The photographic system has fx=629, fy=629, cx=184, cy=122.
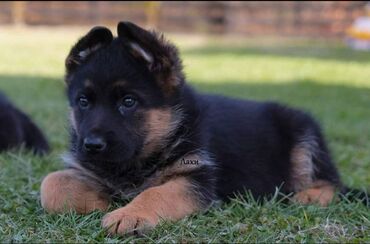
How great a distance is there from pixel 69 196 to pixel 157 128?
71cm

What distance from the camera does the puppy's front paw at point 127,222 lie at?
3.47m

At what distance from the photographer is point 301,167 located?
500cm

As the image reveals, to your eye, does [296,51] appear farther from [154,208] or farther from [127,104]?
[154,208]

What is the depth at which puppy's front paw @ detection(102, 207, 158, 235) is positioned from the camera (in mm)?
3471

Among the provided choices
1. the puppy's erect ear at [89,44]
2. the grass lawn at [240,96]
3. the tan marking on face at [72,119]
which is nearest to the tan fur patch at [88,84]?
the puppy's erect ear at [89,44]

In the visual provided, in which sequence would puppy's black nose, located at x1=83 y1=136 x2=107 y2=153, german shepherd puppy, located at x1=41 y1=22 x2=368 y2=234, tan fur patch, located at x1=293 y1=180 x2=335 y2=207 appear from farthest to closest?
tan fur patch, located at x1=293 y1=180 x2=335 y2=207 < german shepherd puppy, located at x1=41 y1=22 x2=368 y2=234 < puppy's black nose, located at x1=83 y1=136 x2=107 y2=153

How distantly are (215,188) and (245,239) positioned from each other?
83cm

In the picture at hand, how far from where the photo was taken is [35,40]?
24.0 metres

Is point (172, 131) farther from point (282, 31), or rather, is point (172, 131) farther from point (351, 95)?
point (282, 31)

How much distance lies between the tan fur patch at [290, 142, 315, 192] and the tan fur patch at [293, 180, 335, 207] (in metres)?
0.08

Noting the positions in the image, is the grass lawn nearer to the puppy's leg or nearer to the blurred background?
the puppy's leg

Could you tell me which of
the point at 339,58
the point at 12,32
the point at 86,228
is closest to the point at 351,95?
the point at 339,58

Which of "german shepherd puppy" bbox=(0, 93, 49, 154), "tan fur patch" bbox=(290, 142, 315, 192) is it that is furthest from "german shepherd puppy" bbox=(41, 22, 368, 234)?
"german shepherd puppy" bbox=(0, 93, 49, 154)

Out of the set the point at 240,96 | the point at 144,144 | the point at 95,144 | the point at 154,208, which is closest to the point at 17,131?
the point at 144,144
